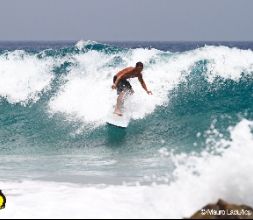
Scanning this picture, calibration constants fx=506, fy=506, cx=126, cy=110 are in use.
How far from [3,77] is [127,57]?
16.8ft

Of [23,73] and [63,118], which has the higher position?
[23,73]

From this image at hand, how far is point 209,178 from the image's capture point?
23.2ft

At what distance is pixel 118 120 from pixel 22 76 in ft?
26.4

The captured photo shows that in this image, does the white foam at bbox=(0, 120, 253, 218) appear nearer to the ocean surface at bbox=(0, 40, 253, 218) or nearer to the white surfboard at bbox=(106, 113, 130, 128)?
the ocean surface at bbox=(0, 40, 253, 218)

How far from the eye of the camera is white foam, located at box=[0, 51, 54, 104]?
17328mm

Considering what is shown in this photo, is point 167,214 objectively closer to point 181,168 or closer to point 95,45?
point 181,168

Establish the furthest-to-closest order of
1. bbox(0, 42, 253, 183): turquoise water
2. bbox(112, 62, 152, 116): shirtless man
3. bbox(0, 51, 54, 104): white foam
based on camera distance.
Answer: bbox(0, 51, 54, 104): white foam
bbox(112, 62, 152, 116): shirtless man
bbox(0, 42, 253, 183): turquoise water

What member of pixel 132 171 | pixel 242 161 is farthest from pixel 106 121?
pixel 242 161

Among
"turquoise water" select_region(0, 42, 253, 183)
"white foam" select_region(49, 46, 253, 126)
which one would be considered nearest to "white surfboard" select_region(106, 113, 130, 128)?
"turquoise water" select_region(0, 42, 253, 183)

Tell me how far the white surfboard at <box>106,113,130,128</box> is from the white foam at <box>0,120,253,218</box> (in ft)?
15.1

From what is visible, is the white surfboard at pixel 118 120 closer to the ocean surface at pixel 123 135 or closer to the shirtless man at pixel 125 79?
the ocean surface at pixel 123 135

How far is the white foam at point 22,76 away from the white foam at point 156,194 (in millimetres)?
9233

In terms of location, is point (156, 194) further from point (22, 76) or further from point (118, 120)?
point (22, 76)

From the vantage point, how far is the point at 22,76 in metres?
19.5
